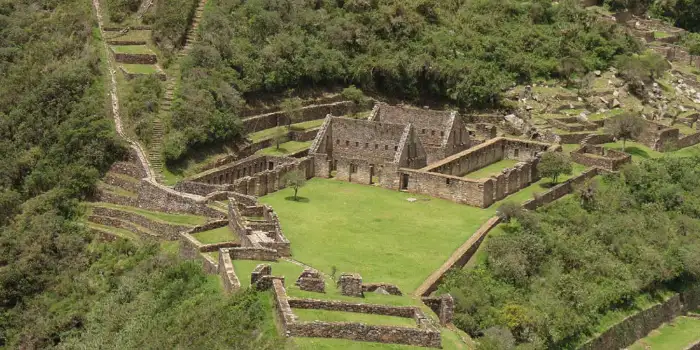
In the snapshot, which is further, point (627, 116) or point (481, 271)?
point (627, 116)

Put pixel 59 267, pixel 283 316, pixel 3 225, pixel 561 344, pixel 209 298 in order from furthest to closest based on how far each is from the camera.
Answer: pixel 3 225, pixel 59 267, pixel 561 344, pixel 209 298, pixel 283 316

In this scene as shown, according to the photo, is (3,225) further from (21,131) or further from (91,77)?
(91,77)

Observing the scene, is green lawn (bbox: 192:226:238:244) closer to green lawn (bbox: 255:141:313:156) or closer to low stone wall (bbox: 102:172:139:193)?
low stone wall (bbox: 102:172:139:193)

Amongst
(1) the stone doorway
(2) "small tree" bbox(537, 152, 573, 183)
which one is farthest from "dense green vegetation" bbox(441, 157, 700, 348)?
(1) the stone doorway

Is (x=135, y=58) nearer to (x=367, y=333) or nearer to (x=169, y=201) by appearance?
(x=169, y=201)

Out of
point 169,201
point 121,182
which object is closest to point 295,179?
point 169,201

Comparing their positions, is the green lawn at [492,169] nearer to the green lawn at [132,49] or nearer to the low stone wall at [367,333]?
the green lawn at [132,49]

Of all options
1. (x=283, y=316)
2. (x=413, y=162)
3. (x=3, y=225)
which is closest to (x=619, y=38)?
(x=413, y=162)
